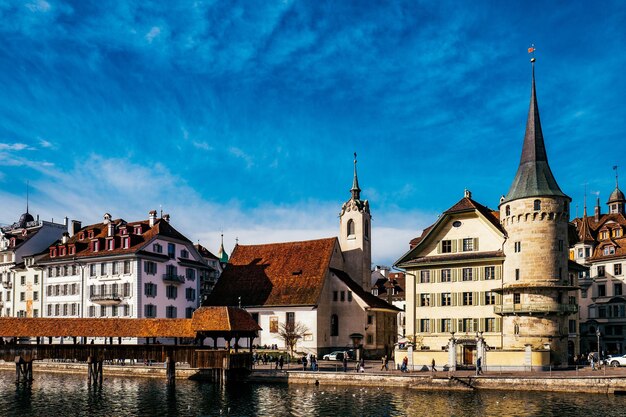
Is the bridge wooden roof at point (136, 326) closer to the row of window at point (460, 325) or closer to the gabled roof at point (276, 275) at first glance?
the gabled roof at point (276, 275)

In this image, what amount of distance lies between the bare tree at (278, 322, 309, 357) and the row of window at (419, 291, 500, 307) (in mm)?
15307

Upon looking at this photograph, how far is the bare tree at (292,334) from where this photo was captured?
236ft

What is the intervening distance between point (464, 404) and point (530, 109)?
31735 mm

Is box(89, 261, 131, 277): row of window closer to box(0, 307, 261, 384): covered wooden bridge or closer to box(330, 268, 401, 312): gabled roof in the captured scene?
box(0, 307, 261, 384): covered wooden bridge

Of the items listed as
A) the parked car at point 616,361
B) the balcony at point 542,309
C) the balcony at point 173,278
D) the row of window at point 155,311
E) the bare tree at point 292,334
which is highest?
the balcony at point 173,278

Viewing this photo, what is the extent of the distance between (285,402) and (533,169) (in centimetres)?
3099

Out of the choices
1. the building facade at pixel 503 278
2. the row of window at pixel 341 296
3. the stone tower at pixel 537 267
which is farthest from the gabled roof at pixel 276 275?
the stone tower at pixel 537 267

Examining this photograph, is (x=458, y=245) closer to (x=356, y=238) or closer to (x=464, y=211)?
(x=464, y=211)

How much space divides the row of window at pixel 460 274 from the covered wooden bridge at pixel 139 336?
17.4 meters

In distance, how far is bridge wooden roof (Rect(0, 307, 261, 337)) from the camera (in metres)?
58.3

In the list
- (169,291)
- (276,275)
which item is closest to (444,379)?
(276,275)

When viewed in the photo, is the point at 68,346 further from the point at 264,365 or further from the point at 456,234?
the point at 456,234

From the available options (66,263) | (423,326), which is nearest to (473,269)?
(423,326)

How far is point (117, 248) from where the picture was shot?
78.9m
